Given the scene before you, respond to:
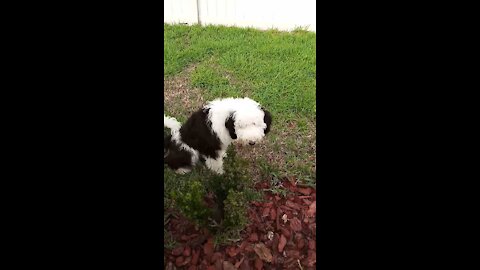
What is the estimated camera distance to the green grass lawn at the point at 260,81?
6.38ft

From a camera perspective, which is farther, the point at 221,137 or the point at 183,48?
the point at 221,137

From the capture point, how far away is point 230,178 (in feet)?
A: 5.62

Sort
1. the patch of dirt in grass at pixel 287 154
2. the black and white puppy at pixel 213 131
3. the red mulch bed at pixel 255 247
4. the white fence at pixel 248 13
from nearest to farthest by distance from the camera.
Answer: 1. the red mulch bed at pixel 255 247
2. the white fence at pixel 248 13
3. the patch of dirt in grass at pixel 287 154
4. the black and white puppy at pixel 213 131

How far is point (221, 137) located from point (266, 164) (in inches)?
15.1

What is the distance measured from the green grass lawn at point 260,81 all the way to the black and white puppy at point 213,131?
44 millimetres

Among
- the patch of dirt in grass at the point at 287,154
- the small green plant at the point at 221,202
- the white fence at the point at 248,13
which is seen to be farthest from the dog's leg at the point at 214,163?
the white fence at the point at 248,13

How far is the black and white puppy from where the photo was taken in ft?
6.82

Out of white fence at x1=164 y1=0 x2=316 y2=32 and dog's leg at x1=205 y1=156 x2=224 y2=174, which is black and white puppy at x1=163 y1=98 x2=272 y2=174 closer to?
dog's leg at x1=205 y1=156 x2=224 y2=174

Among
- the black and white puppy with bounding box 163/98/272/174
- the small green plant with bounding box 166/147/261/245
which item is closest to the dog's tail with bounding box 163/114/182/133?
the black and white puppy with bounding box 163/98/272/174

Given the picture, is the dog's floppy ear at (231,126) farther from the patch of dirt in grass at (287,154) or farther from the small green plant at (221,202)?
the small green plant at (221,202)

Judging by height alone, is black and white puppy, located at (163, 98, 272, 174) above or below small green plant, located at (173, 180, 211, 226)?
above
